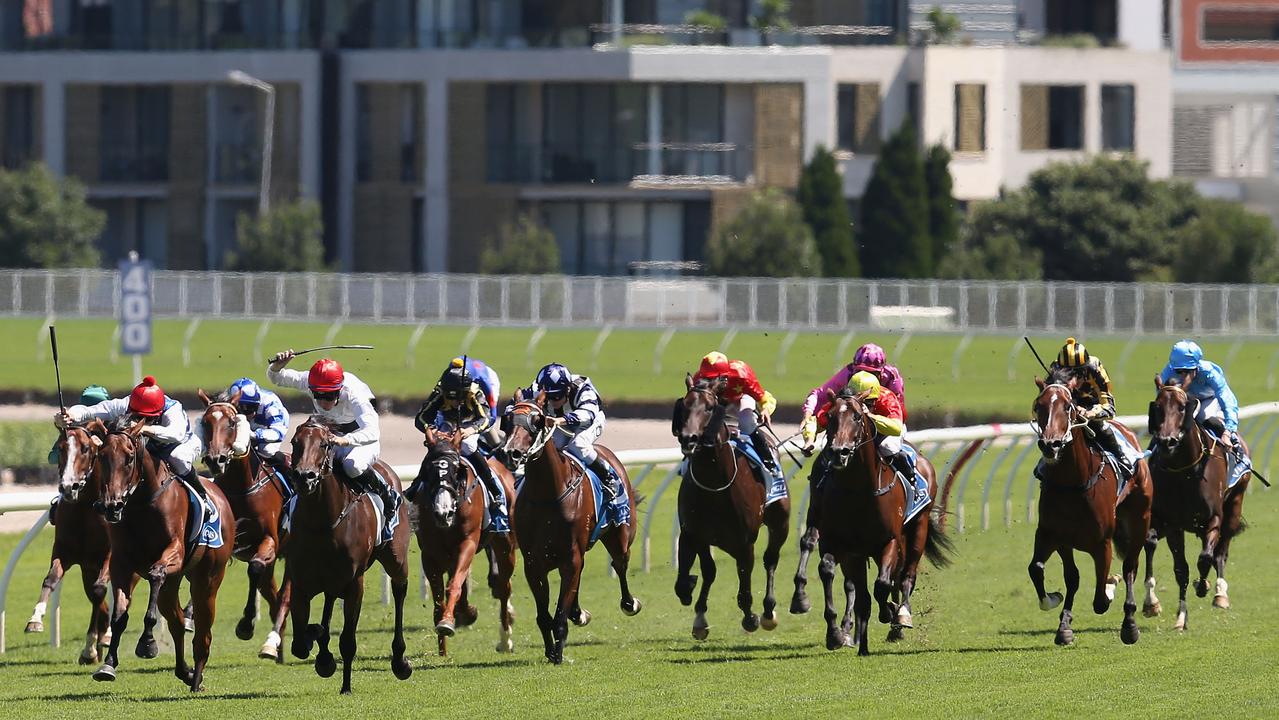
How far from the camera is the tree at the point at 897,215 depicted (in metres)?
42.6

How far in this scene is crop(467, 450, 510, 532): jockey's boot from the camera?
12070 mm

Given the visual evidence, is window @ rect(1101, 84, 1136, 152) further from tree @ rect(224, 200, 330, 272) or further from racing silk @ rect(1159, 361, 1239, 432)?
racing silk @ rect(1159, 361, 1239, 432)

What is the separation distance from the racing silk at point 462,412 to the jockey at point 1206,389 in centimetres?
411

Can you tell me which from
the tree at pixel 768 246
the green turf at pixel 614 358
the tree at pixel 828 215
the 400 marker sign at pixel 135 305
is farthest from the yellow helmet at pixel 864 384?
the tree at pixel 828 215

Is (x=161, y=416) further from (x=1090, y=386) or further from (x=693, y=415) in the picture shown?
(x=1090, y=386)

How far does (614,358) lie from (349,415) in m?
23.8

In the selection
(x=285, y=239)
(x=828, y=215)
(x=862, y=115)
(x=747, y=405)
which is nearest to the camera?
(x=747, y=405)

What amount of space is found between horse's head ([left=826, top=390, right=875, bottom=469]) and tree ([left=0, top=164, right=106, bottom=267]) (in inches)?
1340

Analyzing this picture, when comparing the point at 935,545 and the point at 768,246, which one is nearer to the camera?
the point at 935,545

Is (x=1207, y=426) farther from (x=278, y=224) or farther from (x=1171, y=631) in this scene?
(x=278, y=224)

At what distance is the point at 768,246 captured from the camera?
40688 millimetres

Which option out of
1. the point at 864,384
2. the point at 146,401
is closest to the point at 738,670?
the point at 864,384

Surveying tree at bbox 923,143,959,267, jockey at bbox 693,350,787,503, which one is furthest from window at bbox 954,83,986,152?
jockey at bbox 693,350,787,503

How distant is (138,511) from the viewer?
34.4 ft
